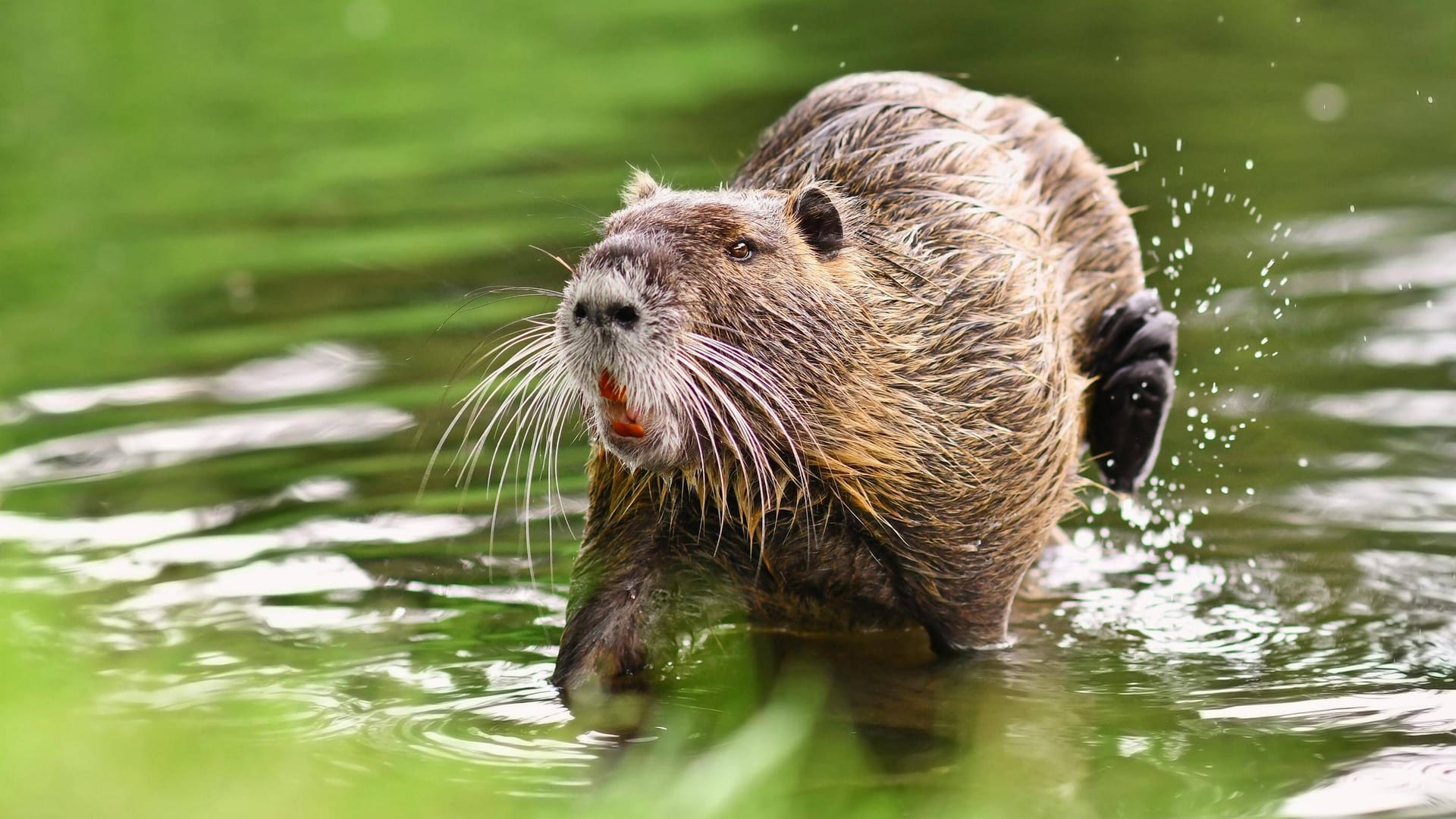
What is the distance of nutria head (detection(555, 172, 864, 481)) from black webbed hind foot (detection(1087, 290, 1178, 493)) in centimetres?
112

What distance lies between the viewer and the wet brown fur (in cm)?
373

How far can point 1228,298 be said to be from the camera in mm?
6766

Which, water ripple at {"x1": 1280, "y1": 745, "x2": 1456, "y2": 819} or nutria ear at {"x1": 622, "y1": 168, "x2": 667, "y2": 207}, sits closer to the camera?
water ripple at {"x1": 1280, "y1": 745, "x2": 1456, "y2": 819}

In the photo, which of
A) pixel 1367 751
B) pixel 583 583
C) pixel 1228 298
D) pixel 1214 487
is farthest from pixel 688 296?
pixel 1228 298

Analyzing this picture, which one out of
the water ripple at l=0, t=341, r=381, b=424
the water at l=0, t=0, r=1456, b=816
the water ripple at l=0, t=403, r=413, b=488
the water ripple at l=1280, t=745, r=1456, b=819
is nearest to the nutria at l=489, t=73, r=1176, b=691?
the water at l=0, t=0, r=1456, b=816

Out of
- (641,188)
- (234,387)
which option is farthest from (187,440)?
(641,188)

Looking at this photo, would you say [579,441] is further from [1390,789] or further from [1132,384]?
[1390,789]

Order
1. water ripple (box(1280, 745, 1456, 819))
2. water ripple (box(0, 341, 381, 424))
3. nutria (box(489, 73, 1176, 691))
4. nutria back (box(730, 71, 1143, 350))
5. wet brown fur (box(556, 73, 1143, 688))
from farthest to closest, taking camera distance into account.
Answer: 1. water ripple (box(0, 341, 381, 424))
2. nutria back (box(730, 71, 1143, 350))
3. wet brown fur (box(556, 73, 1143, 688))
4. nutria (box(489, 73, 1176, 691))
5. water ripple (box(1280, 745, 1456, 819))

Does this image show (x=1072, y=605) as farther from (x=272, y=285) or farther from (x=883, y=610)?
(x=272, y=285)

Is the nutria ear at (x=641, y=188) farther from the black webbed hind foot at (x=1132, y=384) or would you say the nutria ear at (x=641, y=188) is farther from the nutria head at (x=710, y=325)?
the black webbed hind foot at (x=1132, y=384)

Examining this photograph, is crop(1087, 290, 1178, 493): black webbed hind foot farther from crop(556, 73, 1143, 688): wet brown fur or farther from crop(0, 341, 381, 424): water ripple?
crop(0, 341, 381, 424): water ripple

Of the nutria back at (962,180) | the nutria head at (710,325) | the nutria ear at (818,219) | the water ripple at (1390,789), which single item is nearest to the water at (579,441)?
the water ripple at (1390,789)

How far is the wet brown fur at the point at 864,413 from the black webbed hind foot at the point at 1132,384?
225 mm

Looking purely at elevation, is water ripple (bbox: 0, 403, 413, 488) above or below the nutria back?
below
